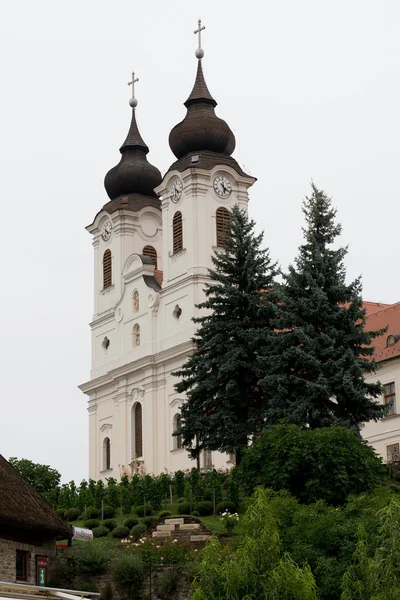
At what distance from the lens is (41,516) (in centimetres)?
4000

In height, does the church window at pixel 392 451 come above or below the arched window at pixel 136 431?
below

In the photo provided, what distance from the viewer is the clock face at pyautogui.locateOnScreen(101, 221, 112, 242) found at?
269 ft

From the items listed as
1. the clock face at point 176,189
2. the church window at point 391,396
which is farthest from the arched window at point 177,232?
the church window at point 391,396

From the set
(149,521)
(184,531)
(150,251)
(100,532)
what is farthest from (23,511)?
(150,251)

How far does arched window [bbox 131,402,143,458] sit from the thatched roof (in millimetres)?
33149

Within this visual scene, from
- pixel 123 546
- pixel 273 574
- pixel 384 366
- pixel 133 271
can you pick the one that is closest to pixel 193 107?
pixel 133 271

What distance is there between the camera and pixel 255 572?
32094mm

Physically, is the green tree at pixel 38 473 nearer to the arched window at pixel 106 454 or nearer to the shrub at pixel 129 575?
the arched window at pixel 106 454

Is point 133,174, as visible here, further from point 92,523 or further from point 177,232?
point 92,523

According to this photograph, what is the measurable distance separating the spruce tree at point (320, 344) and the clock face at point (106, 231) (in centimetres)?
3125

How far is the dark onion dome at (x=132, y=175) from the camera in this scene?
81.8m

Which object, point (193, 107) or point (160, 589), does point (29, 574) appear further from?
point (193, 107)

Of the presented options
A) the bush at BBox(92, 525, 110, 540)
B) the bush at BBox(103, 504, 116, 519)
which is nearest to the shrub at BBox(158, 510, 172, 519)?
the bush at BBox(92, 525, 110, 540)

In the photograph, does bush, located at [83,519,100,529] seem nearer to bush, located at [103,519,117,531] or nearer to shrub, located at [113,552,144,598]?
bush, located at [103,519,117,531]
